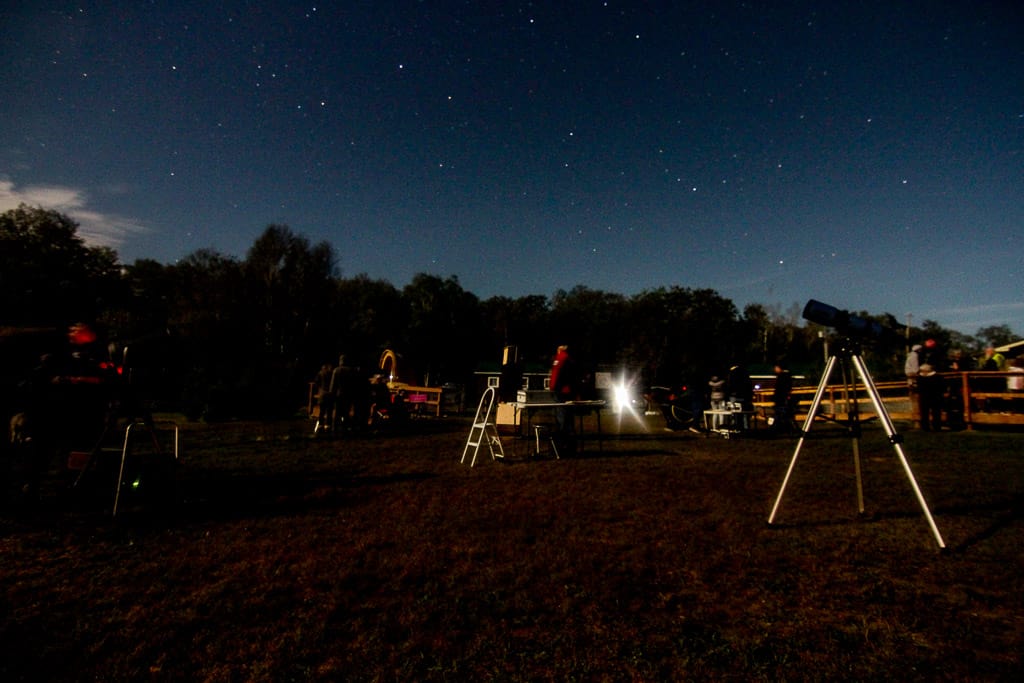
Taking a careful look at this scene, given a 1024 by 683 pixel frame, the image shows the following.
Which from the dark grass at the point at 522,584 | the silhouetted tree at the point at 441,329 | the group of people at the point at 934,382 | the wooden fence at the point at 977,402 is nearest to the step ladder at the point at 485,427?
the dark grass at the point at 522,584

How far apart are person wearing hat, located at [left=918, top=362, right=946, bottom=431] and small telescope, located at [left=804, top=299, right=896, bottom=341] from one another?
979 centimetres

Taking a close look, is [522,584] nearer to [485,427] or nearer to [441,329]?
[485,427]

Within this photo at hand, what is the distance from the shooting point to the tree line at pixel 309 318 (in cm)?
1988

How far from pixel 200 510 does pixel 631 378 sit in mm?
51327

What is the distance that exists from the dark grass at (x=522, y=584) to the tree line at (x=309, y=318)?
3.79 m

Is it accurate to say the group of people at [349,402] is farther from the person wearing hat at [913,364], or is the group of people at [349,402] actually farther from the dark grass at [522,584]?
the person wearing hat at [913,364]

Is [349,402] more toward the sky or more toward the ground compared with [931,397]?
more toward the ground

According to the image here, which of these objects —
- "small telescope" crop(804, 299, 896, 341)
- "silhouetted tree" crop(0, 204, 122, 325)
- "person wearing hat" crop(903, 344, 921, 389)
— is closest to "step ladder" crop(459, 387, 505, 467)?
"small telescope" crop(804, 299, 896, 341)

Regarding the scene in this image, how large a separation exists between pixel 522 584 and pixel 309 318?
44296mm

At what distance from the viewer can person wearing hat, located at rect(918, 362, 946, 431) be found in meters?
11.6

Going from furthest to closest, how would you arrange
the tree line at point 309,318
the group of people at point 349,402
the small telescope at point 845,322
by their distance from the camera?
the tree line at point 309,318, the group of people at point 349,402, the small telescope at point 845,322

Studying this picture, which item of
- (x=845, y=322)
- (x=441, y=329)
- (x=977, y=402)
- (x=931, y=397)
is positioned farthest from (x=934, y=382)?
(x=441, y=329)

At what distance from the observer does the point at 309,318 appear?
43.1m

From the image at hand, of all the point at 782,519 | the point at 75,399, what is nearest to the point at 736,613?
the point at 782,519
